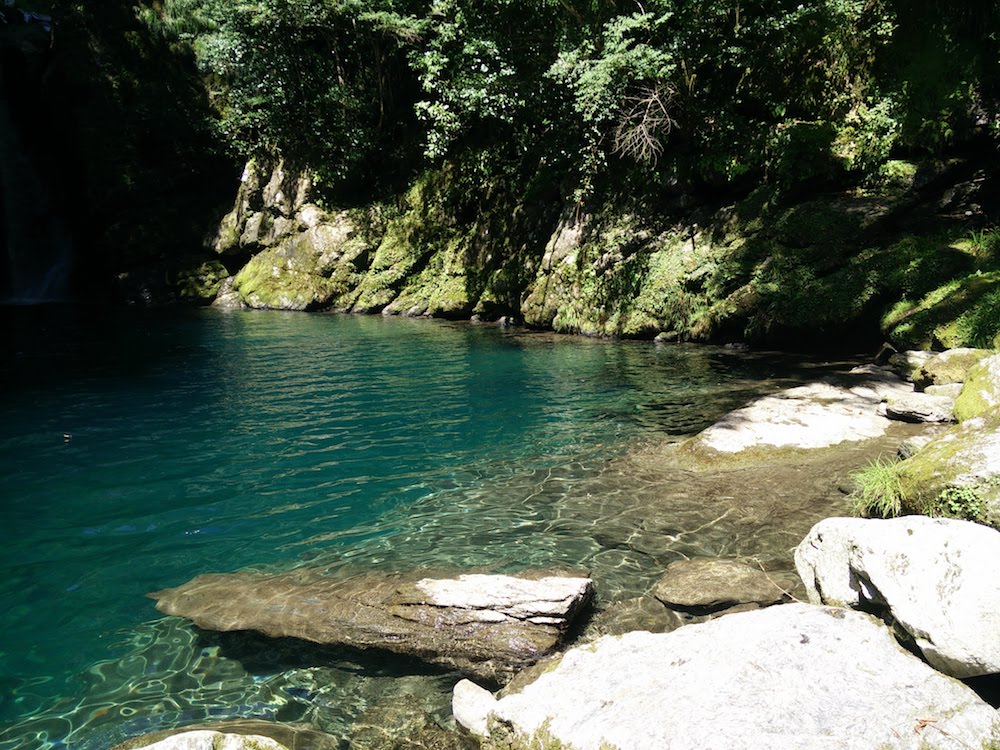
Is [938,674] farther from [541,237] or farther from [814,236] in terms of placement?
[541,237]

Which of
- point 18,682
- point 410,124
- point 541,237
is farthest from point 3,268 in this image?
point 18,682

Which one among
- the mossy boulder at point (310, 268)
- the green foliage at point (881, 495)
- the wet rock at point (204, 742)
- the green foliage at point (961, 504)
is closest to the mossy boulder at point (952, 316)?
the green foliage at point (881, 495)

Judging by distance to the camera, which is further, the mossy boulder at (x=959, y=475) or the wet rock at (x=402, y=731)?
the mossy boulder at (x=959, y=475)

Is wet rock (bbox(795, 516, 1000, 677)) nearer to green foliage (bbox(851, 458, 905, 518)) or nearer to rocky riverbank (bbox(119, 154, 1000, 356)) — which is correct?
green foliage (bbox(851, 458, 905, 518))

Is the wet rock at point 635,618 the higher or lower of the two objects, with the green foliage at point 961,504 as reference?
lower

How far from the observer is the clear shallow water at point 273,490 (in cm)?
382

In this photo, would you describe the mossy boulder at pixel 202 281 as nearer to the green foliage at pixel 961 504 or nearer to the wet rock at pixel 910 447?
the wet rock at pixel 910 447

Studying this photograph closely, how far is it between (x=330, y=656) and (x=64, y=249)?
112 feet

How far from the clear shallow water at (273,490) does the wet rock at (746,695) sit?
33.1 inches

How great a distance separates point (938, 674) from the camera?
2.81m

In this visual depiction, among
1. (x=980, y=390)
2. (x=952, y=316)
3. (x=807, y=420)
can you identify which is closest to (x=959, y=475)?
(x=980, y=390)

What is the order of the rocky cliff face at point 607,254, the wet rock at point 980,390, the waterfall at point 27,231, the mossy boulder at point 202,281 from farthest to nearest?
the mossy boulder at point 202,281
the waterfall at point 27,231
the rocky cliff face at point 607,254
the wet rock at point 980,390

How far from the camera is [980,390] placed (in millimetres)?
6488

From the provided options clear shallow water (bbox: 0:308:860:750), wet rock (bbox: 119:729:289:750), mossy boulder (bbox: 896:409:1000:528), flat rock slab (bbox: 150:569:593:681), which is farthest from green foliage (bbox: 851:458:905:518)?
wet rock (bbox: 119:729:289:750)
